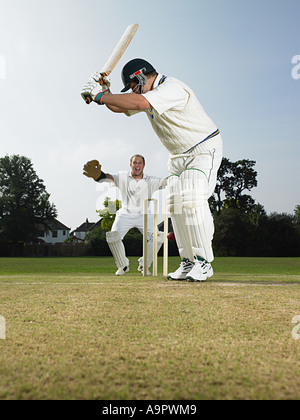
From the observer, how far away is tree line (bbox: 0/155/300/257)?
36.2 meters

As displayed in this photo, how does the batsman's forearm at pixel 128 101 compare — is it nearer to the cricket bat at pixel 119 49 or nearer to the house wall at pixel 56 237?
the cricket bat at pixel 119 49

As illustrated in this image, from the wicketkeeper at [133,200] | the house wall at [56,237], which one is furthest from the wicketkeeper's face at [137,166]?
the house wall at [56,237]

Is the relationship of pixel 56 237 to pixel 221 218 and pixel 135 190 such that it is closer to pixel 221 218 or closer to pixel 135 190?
pixel 221 218

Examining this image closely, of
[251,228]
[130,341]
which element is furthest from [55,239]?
[130,341]

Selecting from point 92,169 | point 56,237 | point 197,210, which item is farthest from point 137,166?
point 56,237

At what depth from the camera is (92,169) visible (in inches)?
225

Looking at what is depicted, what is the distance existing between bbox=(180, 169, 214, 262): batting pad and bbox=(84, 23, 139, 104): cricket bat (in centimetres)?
136

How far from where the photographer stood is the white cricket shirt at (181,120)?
3926 millimetres

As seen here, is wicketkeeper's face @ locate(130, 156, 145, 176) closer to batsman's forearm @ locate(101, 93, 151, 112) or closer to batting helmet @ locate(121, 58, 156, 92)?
batting helmet @ locate(121, 58, 156, 92)

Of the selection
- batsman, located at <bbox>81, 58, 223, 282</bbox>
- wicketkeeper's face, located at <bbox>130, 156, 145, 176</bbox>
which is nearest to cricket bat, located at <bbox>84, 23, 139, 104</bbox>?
batsman, located at <bbox>81, 58, 223, 282</bbox>

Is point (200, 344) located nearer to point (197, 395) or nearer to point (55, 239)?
point (197, 395)

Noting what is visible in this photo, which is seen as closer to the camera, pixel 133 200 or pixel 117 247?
pixel 117 247

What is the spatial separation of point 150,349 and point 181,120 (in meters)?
2.95

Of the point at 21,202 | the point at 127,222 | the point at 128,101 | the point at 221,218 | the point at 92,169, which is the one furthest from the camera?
the point at 21,202
